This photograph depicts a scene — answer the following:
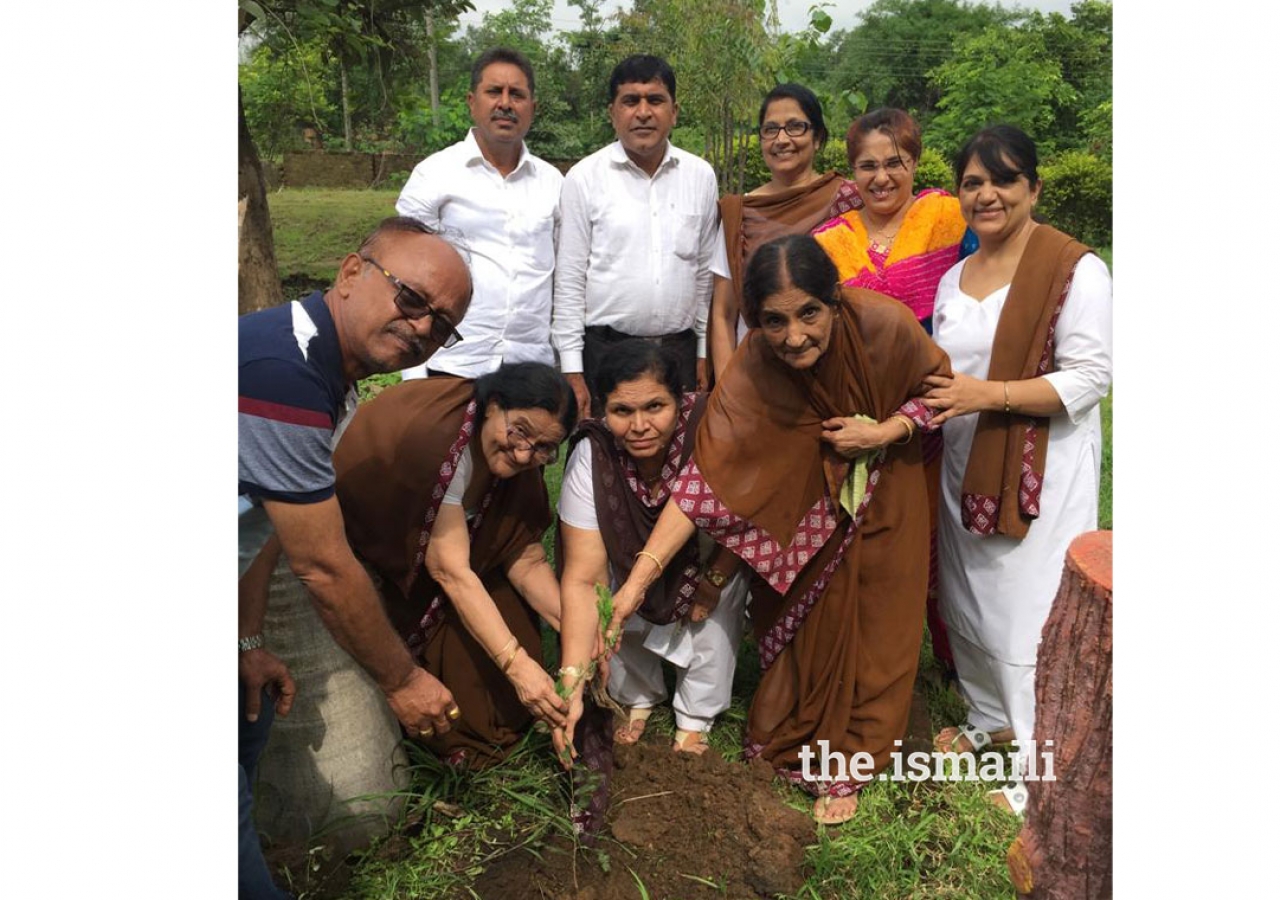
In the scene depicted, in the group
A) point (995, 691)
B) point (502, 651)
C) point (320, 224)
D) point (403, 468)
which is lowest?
point (995, 691)

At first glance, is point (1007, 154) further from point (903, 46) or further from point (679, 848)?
point (903, 46)

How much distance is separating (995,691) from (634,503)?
1399 mm

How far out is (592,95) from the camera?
17328 mm

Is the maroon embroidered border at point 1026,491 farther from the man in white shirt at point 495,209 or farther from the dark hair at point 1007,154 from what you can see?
the man in white shirt at point 495,209

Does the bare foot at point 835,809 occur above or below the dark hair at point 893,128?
below

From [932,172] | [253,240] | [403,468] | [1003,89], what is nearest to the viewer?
[403,468]

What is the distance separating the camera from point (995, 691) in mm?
3467

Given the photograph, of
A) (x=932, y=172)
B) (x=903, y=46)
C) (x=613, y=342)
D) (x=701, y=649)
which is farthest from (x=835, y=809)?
(x=903, y=46)

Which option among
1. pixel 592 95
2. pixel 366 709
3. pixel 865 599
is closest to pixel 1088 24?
pixel 592 95

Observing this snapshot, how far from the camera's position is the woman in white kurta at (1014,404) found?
3.08 meters

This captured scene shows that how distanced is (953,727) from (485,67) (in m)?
3.04

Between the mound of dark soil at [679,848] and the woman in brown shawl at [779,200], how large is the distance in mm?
1652

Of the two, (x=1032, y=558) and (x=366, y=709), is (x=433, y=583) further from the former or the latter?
(x=1032, y=558)

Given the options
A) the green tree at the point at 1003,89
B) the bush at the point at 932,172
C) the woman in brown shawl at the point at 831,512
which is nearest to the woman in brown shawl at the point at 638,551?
the woman in brown shawl at the point at 831,512
